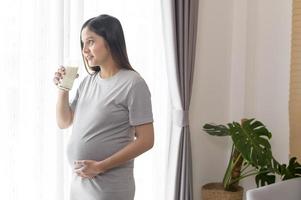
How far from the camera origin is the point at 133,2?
2.51m

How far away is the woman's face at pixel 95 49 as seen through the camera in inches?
61.1

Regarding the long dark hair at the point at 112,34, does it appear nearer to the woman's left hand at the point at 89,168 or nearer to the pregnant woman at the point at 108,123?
the pregnant woman at the point at 108,123

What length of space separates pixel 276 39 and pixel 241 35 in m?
0.26

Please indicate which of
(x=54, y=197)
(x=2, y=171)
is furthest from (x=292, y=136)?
Result: (x=2, y=171)

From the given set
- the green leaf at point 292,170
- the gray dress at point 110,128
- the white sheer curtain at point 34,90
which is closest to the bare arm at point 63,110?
the gray dress at point 110,128

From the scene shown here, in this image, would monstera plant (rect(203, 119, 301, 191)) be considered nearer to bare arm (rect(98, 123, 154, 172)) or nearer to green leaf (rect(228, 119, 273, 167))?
green leaf (rect(228, 119, 273, 167))

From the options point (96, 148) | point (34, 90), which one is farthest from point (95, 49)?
point (34, 90)

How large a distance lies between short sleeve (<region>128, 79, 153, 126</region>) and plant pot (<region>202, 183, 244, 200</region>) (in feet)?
4.42

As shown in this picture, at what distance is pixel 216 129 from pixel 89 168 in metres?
1.42

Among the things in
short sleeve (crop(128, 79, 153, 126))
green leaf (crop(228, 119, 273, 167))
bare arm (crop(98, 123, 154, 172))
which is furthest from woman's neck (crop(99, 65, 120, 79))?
green leaf (crop(228, 119, 273, 167))

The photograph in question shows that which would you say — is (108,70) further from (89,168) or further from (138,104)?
(89,168)

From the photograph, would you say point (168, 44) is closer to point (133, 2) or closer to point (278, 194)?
point (133, 2)

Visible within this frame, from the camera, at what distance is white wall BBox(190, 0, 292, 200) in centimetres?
288

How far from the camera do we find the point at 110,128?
151 centimetres
